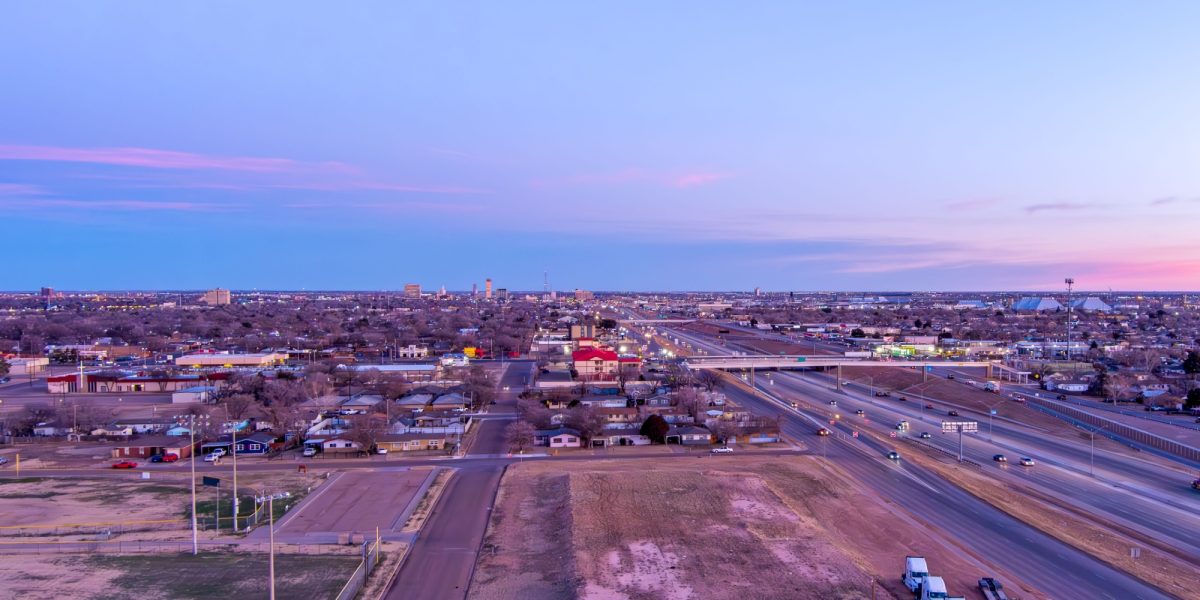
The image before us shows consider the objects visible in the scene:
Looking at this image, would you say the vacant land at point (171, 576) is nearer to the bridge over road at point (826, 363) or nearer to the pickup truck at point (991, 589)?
the pickup truck at point (991, 589)

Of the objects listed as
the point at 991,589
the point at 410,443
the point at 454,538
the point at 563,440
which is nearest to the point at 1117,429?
the point at 991,589

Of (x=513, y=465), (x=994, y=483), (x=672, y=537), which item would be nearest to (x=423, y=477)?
(x=513, y=465)

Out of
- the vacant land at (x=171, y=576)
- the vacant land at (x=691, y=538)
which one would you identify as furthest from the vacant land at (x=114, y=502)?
the vacant land at (x=691, y=538)

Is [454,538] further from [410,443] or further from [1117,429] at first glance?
[1117,429]

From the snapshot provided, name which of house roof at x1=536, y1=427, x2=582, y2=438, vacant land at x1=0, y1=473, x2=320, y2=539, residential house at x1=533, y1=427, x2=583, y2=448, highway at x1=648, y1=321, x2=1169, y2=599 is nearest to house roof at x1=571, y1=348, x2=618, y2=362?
house roof at x1=536, y1=427, x2=582, y2=438

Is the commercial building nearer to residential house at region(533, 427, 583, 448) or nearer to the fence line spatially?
residential house at region(533, 427, 583, 448)

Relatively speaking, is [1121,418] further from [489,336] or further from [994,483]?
[489,336]
